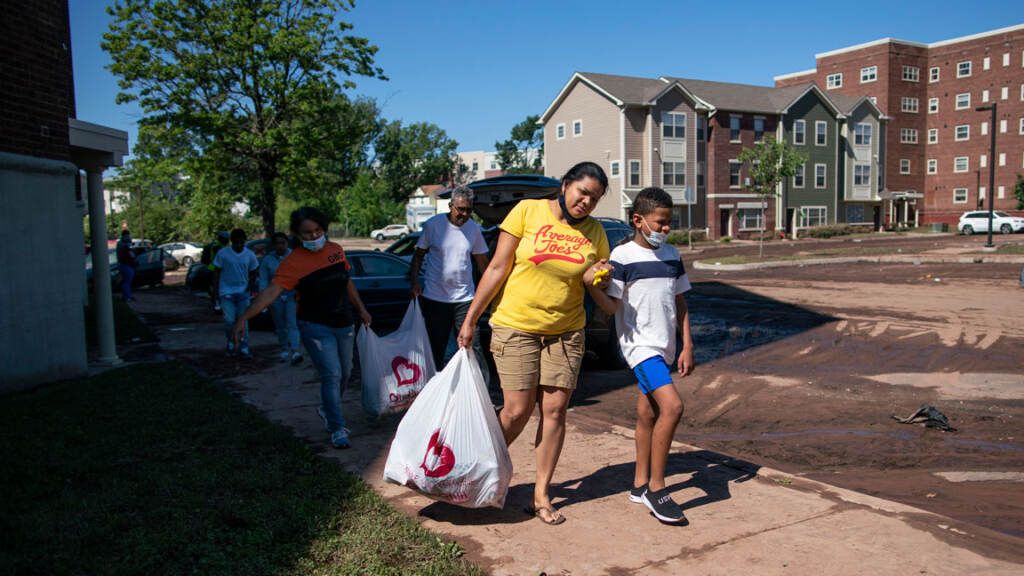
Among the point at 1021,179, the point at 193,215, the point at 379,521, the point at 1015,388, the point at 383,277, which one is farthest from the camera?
the point at 1021,179

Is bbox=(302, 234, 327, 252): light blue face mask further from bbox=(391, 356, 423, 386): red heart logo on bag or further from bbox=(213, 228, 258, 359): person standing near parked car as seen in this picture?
bbox=(213, 228, 258, 359): person standing near parked car

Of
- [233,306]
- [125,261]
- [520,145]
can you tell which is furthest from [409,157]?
[233,306]

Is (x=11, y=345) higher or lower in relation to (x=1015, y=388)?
higher

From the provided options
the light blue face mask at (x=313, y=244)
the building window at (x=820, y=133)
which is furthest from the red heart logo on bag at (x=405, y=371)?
the building window at (x=820, y=133)

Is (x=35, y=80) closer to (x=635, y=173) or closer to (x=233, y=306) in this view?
(x=233, y=306)

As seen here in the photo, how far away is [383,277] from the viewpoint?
36.3 ft

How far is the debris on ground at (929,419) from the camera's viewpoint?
5655 millimetres

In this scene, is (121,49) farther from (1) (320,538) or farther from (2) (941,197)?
(2) (941,197)

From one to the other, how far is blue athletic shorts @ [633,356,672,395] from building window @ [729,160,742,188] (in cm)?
4607

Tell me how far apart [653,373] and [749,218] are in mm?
47352

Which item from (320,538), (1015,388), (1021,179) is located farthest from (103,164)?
(1021,179)

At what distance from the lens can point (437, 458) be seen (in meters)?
3.73

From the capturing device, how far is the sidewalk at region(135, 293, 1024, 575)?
3266 millimetres

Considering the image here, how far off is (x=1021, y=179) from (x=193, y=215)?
59.4 m
